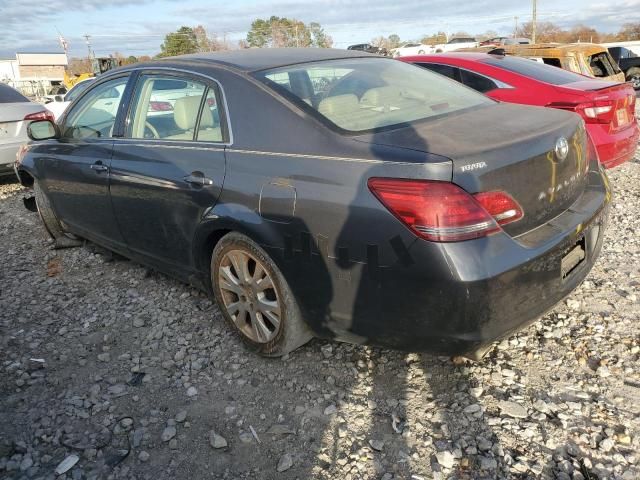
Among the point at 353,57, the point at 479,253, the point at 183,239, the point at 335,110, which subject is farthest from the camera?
the point at 353,57

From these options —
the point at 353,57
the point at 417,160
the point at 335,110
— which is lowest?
the point at 417,160

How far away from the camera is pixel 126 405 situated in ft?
9.07

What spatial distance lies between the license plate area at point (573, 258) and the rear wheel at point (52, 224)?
4298 mm

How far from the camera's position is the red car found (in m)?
4.98

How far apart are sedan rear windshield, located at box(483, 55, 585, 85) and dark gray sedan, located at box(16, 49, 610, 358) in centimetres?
243

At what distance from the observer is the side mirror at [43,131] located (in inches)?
172

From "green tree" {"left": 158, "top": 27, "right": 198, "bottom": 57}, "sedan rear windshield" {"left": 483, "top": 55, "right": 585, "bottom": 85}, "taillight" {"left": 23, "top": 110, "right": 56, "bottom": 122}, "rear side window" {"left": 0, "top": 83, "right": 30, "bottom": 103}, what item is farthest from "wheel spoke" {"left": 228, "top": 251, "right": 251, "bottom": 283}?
"green tree" {"left": 158, "top": 27, "right": 198, "bottom": 57}

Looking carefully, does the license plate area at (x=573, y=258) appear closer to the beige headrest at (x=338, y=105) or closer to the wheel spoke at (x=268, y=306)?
the beige headrest at (x=338, y=105)

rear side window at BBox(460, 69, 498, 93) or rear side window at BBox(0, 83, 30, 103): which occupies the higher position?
rear side window at BBox(0, 83, 30, 103)

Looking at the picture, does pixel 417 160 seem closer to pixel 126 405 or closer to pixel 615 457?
pixel 615 457

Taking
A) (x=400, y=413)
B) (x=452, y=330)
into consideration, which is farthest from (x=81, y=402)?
(x=452, y=330)

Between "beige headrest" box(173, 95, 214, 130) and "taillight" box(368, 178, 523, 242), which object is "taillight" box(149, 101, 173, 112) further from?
"taillight" box(368, 178, 523, 242)

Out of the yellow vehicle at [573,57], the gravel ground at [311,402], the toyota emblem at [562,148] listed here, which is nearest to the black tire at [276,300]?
the gravel ground at [311,402]

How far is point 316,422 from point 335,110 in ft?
5.03
